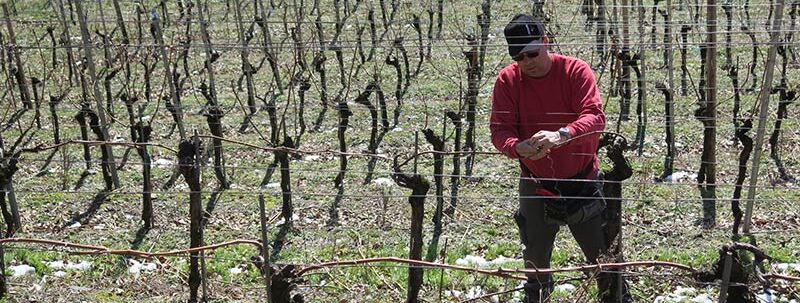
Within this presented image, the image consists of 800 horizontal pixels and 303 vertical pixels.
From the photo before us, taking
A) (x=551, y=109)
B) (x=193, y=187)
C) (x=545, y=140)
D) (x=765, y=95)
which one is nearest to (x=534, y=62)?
(x=551, y=109)

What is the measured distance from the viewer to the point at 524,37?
12.6ft

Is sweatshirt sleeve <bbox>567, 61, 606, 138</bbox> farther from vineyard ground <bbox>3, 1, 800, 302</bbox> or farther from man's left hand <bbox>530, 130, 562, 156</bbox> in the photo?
vineyard ground <bbox>3, 1, 800, 302</bbox>

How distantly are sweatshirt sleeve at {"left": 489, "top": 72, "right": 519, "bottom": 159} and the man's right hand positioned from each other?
3.1 inches

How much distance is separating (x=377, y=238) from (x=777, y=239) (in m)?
2.60

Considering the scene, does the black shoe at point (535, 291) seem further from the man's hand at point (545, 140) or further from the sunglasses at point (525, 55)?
the sunglasses at point (525, 55)

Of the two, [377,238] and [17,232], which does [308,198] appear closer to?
[377,238]

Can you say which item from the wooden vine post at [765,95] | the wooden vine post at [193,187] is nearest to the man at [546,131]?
the wooden vine post at [193,187]

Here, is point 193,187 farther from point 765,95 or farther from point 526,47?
point 765,95

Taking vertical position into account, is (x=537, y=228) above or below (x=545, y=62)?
below

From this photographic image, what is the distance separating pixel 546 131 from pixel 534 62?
34 cm

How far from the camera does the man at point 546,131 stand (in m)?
3.86

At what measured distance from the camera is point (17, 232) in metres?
6.43

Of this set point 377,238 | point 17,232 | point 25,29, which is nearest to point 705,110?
point 377,238

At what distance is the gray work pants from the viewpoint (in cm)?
416
